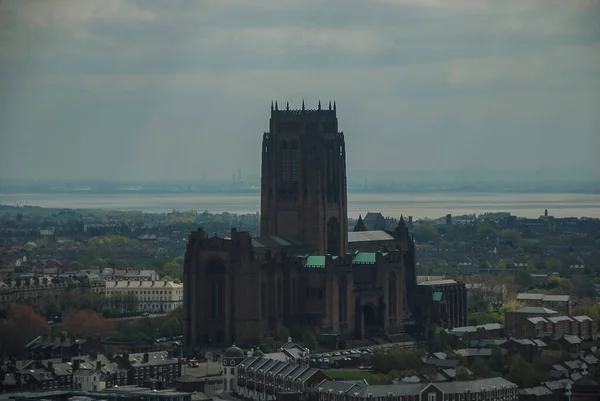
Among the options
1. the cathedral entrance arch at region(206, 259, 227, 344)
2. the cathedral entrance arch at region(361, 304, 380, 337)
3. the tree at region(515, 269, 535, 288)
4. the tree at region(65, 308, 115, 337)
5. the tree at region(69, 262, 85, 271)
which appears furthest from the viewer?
the tree at region(69, 262, 85, 271)

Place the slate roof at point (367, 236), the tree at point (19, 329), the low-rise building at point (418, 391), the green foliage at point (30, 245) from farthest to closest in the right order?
1. the green foliage at point (30, 245)
2. the slate roof at point (367, 236)
3. the tree at point (19, 329)
4. the low-rise building at point (418, 391)

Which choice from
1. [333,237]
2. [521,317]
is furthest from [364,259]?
[521,317]

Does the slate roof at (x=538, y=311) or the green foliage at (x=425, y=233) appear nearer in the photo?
the slate roof at (x=538, y=311)

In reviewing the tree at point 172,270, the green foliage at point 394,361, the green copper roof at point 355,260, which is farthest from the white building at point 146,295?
the green foliage at point 394,361

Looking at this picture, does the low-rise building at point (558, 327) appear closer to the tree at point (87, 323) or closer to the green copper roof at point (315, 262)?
the green copper roof at point (315, 262)

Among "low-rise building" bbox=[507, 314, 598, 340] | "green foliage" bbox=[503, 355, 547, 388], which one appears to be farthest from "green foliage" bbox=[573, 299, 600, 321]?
"green foliage" bbox=[503, 355, 547, 388]

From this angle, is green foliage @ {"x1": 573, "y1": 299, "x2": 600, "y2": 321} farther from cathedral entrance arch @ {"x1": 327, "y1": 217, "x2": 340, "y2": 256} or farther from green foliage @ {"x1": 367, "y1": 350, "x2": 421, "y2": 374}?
green foliage @ {"x1": 367, "y1": 350, "x2": 421, "y2": 374}

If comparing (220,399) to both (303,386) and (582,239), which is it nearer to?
(303,386)
